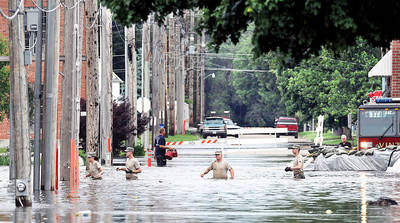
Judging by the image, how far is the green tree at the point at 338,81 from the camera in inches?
2514

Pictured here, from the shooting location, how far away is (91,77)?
36.0 m

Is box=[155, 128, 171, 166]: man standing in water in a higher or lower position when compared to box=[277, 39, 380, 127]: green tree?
lower

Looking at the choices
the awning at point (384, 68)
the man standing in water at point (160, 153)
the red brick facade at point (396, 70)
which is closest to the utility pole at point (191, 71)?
the awning at point (384, 68)

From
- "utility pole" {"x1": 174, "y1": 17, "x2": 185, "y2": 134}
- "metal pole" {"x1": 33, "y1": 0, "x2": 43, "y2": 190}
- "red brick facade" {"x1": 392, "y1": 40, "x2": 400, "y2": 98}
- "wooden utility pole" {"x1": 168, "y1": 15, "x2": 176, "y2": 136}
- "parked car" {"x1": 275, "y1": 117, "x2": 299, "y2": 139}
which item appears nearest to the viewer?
"metal pole" {"x1": 33, "y1": 0, "x2": 43, "y2": 190}

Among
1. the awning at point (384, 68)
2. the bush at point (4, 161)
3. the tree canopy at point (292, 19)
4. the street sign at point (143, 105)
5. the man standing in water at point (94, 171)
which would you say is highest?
the awning at point (384, 68)

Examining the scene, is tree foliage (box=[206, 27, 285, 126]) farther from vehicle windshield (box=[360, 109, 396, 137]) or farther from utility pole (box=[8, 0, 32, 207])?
utility pole (box=[8, 0, 32, 207])

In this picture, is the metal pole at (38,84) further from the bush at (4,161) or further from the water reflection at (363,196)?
the bush at (4,161)

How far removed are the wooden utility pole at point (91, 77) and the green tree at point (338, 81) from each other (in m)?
28.1

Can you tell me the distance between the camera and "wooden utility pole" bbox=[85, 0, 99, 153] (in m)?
35.6

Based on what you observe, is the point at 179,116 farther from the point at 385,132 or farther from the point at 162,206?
the point at 162,206

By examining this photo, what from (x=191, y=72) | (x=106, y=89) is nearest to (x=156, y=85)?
(x=106, y=89)

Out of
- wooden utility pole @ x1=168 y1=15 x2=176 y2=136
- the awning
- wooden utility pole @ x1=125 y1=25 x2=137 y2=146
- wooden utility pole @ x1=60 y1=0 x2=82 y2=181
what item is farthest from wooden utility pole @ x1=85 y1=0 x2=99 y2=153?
wooden utility pole @ x1=168 y1=15 x2=176 y2=136

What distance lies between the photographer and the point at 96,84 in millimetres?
36000

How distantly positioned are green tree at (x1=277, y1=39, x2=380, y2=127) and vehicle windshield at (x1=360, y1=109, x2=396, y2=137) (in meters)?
21.9
